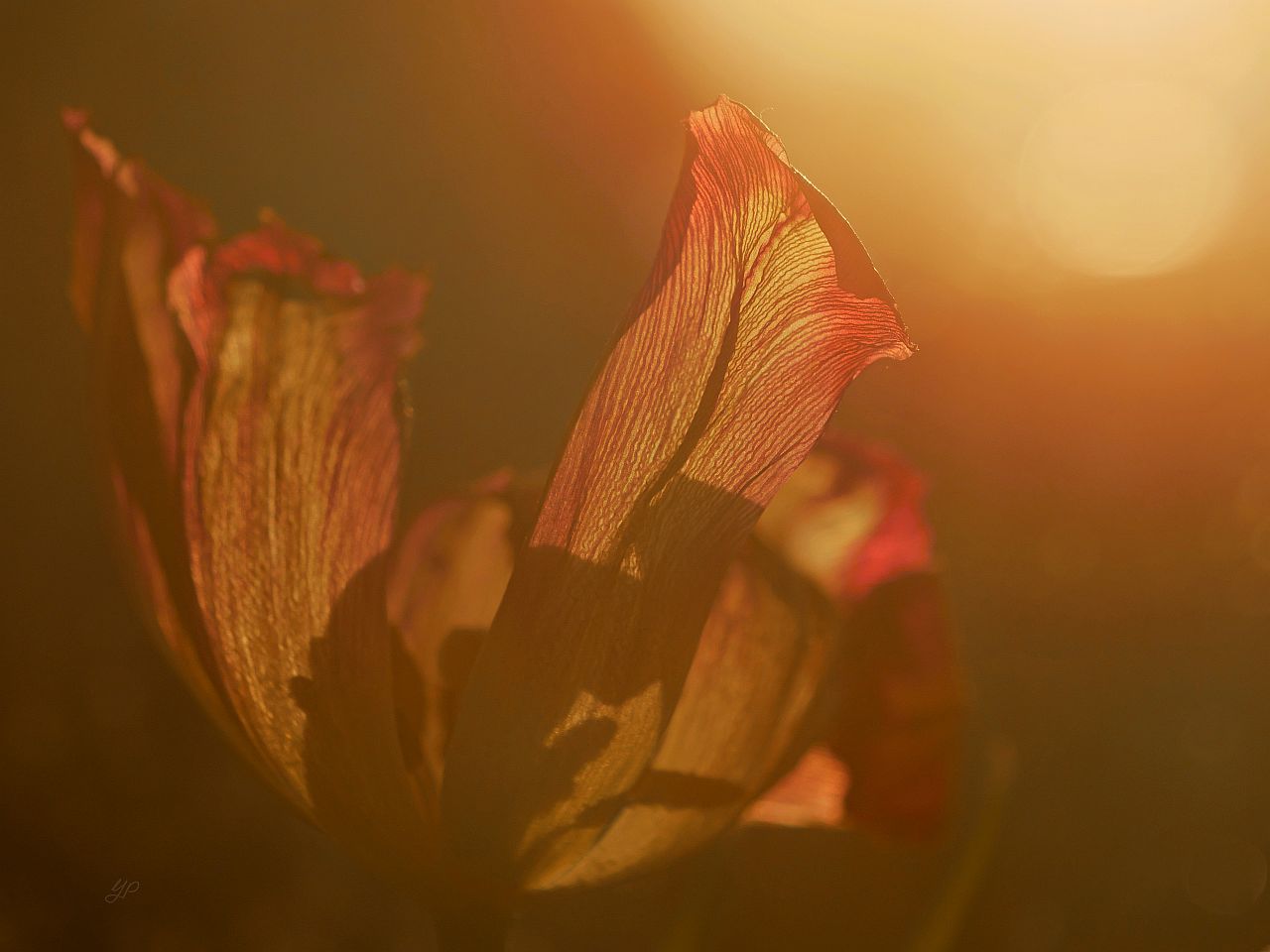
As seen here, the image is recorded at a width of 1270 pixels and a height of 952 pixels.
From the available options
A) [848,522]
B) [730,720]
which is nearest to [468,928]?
[730,720]

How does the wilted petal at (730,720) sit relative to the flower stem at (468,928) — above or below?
above

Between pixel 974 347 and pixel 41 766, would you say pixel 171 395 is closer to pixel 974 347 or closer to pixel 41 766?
pixel 41 766

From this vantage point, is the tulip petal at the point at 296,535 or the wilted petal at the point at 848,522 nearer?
the tulip petal at the point at 296,535

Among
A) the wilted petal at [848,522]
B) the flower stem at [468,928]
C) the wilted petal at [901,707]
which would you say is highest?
the wilted petal at [848,522]

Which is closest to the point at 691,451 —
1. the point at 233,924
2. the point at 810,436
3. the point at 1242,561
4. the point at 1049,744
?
the point at 810,436

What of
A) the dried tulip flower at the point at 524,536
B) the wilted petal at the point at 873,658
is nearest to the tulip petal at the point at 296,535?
the dried tulip flower at the point at 524,536

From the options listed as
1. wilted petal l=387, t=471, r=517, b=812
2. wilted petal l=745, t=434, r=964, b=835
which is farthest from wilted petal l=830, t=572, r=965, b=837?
wilted petal l=387, t=471, r=517, b=812

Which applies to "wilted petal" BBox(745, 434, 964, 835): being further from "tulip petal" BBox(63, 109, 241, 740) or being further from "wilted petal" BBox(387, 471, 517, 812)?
"tulip petal" BBox(63, 109, 241, 740)

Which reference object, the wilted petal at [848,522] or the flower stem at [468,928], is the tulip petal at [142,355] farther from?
the wilted petal at [848,522]
